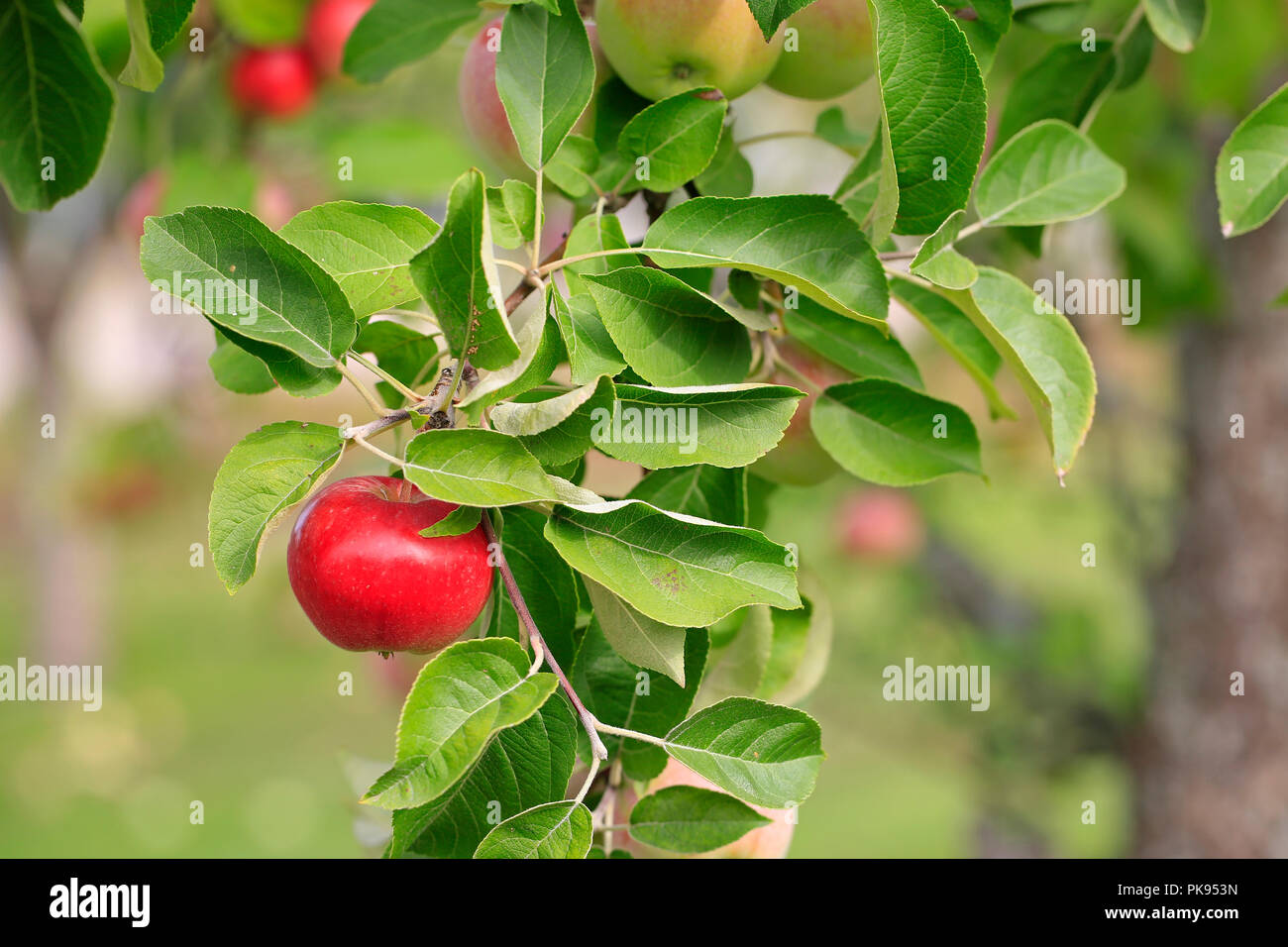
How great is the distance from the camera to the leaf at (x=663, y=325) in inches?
19.8

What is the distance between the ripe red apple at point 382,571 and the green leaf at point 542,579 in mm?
38

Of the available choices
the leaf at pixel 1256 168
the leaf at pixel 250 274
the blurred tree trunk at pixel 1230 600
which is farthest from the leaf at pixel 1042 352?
the blurred tree trunk at pixel 1230 600

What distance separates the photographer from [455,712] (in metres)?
0.46

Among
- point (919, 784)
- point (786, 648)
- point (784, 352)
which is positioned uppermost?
point (784, 352)

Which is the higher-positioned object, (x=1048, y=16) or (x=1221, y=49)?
(x=1221, y=49)

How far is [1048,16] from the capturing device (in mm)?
783

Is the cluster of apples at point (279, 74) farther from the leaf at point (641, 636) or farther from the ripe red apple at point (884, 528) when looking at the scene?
the ripe red apple at point (884, 528)

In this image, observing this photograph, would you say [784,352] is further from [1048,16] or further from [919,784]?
[919,784]

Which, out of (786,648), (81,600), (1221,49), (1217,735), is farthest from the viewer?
Result: (81,600)

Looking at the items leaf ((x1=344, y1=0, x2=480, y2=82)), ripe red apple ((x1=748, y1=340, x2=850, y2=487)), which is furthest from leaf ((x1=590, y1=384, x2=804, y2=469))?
leaf ((x1=344, y1=0, x2=480, y2=82))

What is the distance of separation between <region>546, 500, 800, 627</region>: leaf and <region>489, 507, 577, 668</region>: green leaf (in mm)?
71

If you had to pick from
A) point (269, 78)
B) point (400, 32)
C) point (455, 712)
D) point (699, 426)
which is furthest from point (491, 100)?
point (269, 78)
